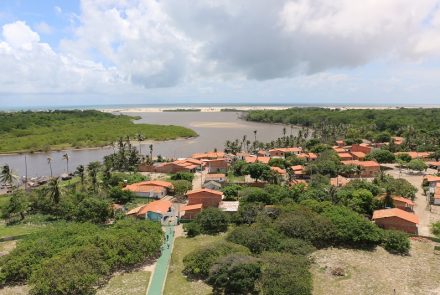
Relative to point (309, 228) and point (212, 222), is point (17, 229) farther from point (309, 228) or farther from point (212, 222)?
point (309, 228)

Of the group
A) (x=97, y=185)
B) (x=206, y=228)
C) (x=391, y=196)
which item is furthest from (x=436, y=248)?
(x=97, y=185)

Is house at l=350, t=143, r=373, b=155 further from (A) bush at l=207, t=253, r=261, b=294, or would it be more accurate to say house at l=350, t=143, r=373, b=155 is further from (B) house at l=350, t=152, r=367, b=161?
(A) bush at l=207, t=253, r=261, b=294

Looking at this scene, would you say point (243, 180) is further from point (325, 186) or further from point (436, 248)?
point (436, 248)

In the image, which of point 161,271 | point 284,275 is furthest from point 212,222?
point 284,275

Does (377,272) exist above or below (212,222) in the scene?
below

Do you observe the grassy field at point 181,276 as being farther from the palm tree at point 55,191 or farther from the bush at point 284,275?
the palm tree at point 55,191

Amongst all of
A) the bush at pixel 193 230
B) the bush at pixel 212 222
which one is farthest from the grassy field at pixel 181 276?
the bush at pixel 212 222
